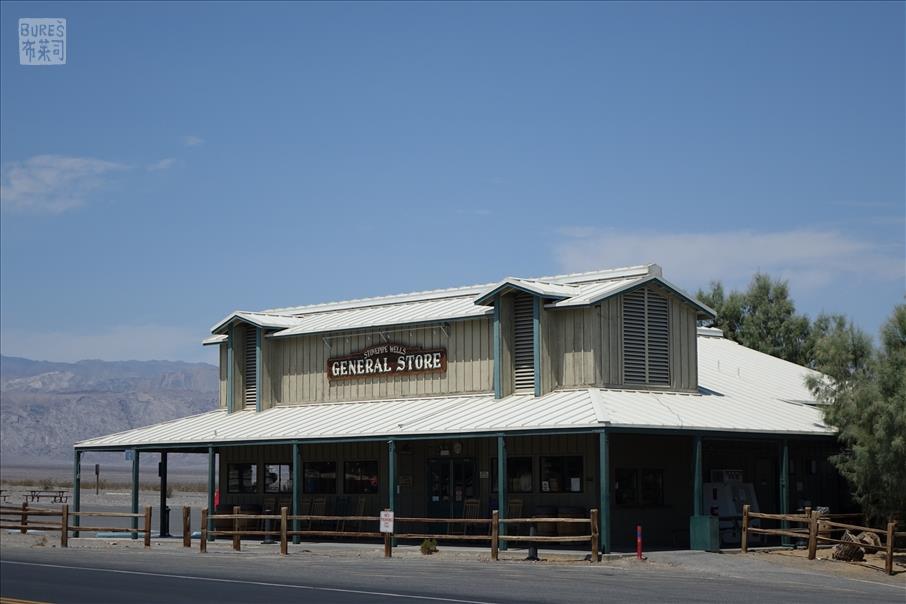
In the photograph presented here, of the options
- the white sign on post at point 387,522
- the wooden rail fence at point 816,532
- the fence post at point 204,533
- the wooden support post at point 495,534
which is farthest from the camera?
the fence post at point 204,533

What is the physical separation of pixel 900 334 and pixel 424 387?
43.7 feet

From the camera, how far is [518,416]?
33406 mm

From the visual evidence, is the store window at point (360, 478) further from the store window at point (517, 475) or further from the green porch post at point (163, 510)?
the green porch post at point (163, 510)

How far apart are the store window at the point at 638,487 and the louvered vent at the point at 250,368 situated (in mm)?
14275

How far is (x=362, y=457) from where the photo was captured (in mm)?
39844

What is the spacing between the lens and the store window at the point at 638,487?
114ft

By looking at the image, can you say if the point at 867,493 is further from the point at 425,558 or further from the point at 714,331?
the point at 714,331

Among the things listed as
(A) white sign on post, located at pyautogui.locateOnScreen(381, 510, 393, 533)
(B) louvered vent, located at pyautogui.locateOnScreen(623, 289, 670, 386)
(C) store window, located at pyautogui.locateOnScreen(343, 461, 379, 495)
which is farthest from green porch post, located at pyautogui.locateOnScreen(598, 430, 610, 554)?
(C) store window, located at pyautogui.locateOnScreen(343, 461, 379, 495)

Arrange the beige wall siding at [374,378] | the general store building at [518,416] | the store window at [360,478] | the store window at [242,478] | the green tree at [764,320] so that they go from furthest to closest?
the green tree at [764,320] < the store window at [242,478] < the store window at [360,478] < the beige wall siding at [374,378] < the general store building at [518,416]

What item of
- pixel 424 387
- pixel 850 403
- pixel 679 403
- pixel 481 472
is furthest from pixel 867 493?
pixel 424 387

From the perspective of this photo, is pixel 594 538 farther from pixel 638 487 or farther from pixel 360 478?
pixel 360 478

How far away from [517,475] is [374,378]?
21.4 ft

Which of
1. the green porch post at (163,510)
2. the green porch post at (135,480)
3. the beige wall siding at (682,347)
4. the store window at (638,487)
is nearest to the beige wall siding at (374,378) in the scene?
the green porch post at (163,510)

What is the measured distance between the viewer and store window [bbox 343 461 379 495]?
39.6 meters
